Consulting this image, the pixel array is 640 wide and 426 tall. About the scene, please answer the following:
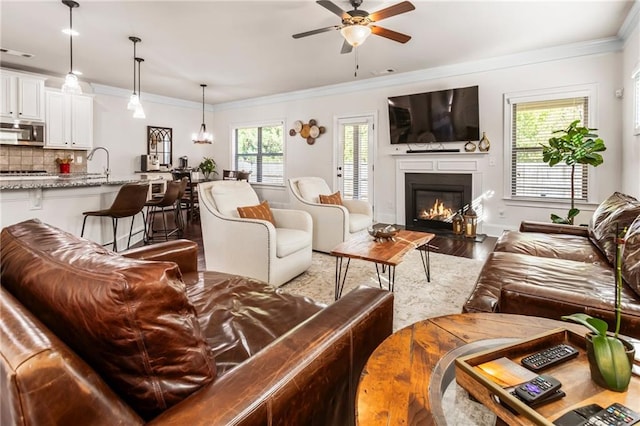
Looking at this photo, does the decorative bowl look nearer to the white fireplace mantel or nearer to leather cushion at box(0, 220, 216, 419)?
leather cushion at box(0, 220, 216, 419)

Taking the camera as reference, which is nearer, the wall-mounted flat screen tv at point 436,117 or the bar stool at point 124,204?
the bar stool at point 124,204

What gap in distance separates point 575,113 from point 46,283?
585cm

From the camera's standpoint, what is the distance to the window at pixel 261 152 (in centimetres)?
801

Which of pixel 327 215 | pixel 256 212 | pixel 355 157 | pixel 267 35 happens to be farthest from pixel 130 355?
pixel 355 157

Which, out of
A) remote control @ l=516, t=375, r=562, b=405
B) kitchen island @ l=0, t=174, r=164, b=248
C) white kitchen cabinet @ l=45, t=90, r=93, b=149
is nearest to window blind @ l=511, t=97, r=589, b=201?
remote control @ l=516, t=375, r=562, b=405

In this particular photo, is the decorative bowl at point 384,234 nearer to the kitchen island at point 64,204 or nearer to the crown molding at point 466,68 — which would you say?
the kitchen island at point 64,204

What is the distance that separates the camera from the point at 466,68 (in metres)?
5.37

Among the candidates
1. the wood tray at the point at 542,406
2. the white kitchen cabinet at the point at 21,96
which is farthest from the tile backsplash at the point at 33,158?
the wood tray at the point at 542,406

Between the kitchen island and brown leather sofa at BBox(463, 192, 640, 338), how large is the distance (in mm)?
3840

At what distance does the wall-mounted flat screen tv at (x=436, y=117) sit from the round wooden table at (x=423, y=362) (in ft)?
15.6

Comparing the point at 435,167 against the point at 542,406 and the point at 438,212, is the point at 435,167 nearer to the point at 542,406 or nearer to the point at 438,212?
the point at 438,212

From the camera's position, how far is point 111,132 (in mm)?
7113

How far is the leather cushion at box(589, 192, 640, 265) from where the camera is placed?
2289mm

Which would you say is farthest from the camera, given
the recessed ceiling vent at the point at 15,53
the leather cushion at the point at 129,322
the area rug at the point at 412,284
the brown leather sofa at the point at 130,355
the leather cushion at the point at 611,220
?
the recessed ceiling vent at the point at 15,53
